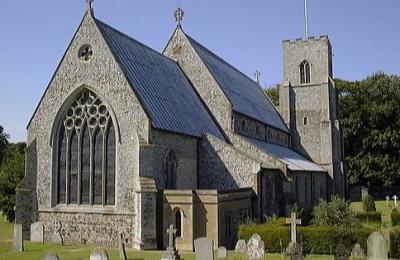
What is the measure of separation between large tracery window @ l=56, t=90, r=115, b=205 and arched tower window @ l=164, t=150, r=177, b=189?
115 inches

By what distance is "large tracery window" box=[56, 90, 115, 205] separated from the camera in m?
24.8

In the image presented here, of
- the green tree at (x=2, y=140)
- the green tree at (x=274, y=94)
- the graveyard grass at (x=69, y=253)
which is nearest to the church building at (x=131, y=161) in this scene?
the graveyard grass at (x=69, y=253)

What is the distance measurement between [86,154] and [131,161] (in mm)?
3075

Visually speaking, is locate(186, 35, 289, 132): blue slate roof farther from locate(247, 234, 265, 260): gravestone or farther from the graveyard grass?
locate(247, 234, 265, 260): gravestone

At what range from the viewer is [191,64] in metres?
35.8

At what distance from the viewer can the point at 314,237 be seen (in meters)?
22.6

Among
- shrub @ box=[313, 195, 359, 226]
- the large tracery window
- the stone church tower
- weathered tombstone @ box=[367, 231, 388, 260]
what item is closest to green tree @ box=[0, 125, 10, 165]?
the stone church tower

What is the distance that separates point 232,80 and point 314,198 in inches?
505

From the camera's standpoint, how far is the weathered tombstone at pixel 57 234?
24.4m

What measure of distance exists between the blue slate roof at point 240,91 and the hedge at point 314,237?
13265mm

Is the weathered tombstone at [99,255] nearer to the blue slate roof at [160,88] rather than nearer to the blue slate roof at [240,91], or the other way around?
the blue slate roof at [160,88]

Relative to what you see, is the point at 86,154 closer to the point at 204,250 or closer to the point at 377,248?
the point at 204,250

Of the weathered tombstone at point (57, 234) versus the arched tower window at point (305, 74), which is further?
the arched tower window at point (305, 74)

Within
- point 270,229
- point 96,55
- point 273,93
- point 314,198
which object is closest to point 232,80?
point 314,198
